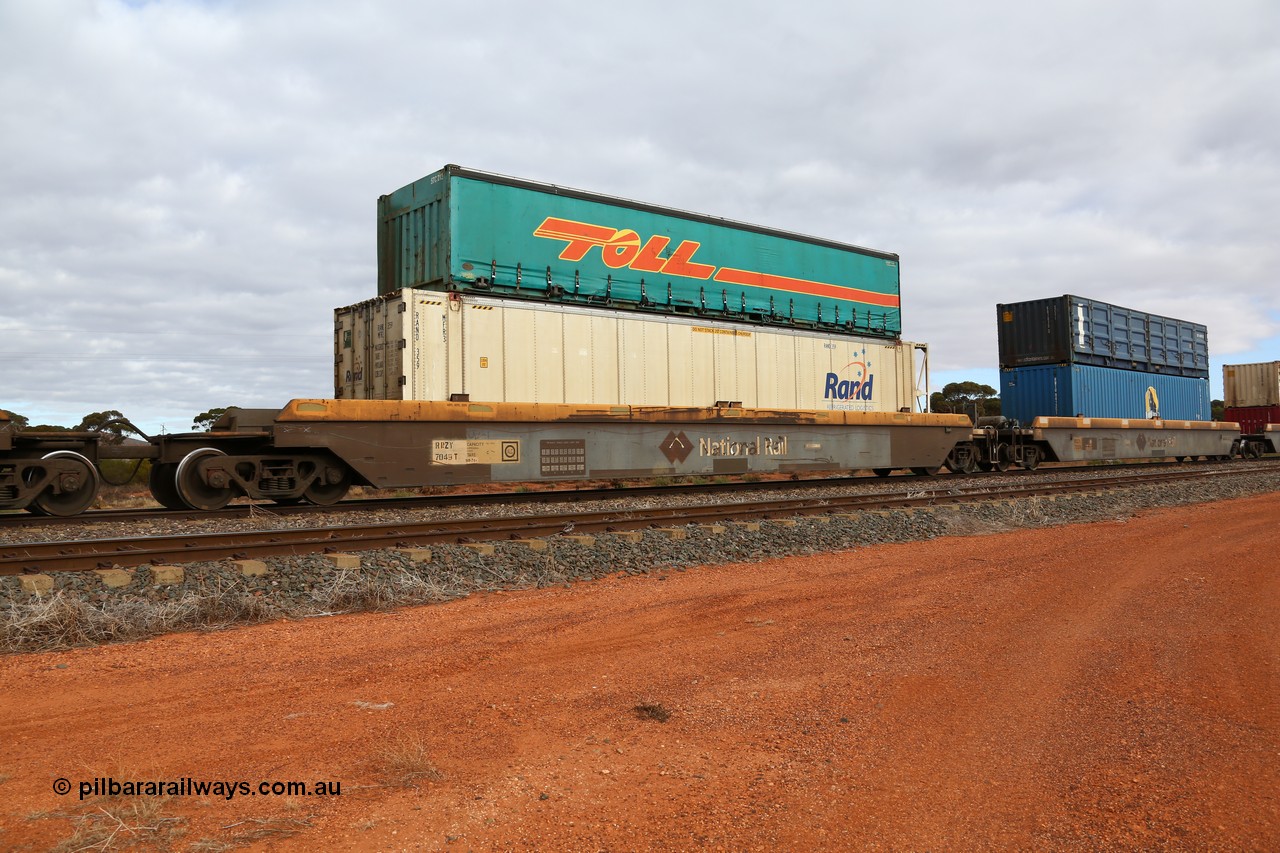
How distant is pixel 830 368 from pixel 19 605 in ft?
45.5

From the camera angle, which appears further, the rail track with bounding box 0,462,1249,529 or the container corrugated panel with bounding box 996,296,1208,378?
the container corrugated panel with bounding box 996,296,1208,378

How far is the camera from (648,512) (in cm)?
966

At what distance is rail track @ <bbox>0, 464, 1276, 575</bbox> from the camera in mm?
6320

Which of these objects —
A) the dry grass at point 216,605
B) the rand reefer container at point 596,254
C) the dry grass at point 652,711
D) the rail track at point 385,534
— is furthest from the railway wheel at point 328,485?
the dry grass at point 652,711

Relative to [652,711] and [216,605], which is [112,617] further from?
[652,711]

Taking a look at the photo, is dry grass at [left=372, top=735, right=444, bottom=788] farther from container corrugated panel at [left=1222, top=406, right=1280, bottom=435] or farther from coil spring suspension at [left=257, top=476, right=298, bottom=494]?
container corrugated panel at [left=1222, top=406, right=1280, bottom=435]

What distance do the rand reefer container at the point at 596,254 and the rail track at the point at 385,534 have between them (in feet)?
15.2

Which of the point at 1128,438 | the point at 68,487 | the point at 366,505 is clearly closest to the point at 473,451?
the point at 366,505

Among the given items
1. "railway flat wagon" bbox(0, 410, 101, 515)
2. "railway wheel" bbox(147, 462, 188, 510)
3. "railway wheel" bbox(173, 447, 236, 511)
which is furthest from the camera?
"railway wheel" bbox(147, 462, 188, 510)

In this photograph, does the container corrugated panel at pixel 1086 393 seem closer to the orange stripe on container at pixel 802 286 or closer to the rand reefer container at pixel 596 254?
the orange stripe on container at pixel 802 286

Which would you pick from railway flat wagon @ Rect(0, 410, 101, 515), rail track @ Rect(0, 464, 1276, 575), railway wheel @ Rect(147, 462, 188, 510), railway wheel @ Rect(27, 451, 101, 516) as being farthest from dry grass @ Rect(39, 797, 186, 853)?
railway wheel @ Rect(147, 462, 188, 510)

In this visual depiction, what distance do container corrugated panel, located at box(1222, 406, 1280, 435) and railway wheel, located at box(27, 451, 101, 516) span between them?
35637 millimetres

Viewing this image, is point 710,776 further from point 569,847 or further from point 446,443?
point 446,443

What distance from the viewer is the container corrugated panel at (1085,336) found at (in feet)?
69.1
